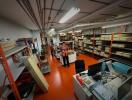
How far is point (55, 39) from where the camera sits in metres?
10.7

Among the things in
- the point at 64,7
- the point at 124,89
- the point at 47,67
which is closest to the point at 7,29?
the point at 64,7

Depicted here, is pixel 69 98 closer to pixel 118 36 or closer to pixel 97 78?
pixel 97 78

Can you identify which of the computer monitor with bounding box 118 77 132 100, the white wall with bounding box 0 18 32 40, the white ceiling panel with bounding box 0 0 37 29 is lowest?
the computer monitor with bounding box 118 77 132 100

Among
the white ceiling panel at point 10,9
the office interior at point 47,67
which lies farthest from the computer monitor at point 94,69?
the white ceiling panel at point 10,9

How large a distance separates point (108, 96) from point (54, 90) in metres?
2.10

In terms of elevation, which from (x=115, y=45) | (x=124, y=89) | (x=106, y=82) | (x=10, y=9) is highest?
(x=10, y=9)

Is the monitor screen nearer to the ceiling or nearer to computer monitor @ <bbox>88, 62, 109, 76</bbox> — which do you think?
computer monitor @ <bbox>88, 62, 109, 76</bbox>

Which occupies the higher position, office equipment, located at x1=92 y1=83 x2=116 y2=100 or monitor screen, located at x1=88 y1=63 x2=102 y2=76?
monitor screen, located at x1=88 y1=63 x2=102 y2=76

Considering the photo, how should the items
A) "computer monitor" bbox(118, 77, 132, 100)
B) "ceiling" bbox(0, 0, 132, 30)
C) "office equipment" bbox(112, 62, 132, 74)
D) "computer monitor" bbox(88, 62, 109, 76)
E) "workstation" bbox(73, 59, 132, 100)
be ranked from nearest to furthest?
"computer monitor" bbox(118, 77, 132, 100)
"workstation" bbox(73, 59, 132, 100)
"ceiling" bbox(0, 0, 132, 30)
"office equipment" bbox(112, 62, 132, 74)
"computer monitor" bbox(88, 62, 109, 76)

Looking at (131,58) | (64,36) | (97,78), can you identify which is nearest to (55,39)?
(64,36)

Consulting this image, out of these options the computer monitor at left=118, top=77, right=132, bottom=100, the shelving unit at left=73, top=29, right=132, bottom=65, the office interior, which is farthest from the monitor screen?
the shelving unit at left=73, top=29, right=132, bottom=65


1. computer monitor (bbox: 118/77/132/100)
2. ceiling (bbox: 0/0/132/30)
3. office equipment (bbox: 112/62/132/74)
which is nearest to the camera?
computer monitor (bbox: 118/77/132/100)

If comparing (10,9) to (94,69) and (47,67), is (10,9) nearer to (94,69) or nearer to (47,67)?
(94,69)

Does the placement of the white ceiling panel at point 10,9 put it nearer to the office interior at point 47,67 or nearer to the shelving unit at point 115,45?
the office interior at point 47,67
